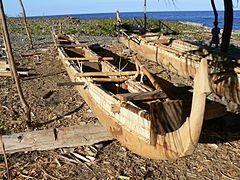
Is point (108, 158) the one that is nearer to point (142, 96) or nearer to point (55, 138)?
point (55, 138)

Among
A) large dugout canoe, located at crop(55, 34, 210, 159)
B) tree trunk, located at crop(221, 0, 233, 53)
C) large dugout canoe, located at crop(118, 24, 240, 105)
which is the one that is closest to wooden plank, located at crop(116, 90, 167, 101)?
large dugout canoe, located at crop(55, 34, 210, 159)

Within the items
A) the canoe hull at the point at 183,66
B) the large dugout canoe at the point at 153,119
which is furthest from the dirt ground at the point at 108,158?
the canoe hull at the point at 183,66

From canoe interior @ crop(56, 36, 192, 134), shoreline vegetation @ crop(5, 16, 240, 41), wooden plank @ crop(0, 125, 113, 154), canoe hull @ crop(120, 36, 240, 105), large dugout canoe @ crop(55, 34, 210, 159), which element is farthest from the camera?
shoreline vegetation @ crop(5, 16, 240, 41)

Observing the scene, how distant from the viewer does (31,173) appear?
15.9ft

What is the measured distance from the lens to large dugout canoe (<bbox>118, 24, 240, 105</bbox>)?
6816 mm

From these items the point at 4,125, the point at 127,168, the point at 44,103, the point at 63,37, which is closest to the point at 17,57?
the point at 63,37

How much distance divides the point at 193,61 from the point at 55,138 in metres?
6.23

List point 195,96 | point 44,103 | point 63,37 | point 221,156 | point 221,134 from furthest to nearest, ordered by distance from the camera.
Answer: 1. point 63,37
2. point 44,103
3. point 221,134
4. point 221,156
5. point 195,96

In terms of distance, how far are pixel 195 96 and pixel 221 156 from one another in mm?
2914

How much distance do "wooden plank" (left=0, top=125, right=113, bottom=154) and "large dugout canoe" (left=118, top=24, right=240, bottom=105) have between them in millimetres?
3009

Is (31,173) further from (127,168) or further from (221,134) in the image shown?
(221,134)

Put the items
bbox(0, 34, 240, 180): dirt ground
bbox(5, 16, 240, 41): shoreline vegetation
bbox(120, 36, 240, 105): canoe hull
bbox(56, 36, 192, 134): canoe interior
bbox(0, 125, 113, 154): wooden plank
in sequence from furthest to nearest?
bbox(5, 16, 240, 41): shoreline vegetation < bbox(120, 36, 240, 105): canoe hull < bbox(0, 125, 113, 154): wooden plank < bbox(0, 34, 240, 180): dirt ground < bbox(56, 36, 192, 134): canoe interior

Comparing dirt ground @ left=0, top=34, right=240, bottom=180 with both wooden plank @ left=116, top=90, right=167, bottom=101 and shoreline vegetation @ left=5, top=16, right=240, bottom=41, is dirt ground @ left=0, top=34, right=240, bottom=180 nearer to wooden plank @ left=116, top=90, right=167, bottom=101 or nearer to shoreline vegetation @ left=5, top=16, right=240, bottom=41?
wooden plank @ left=116, top=90, right=167, bottom=101

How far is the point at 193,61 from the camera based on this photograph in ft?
30.1
